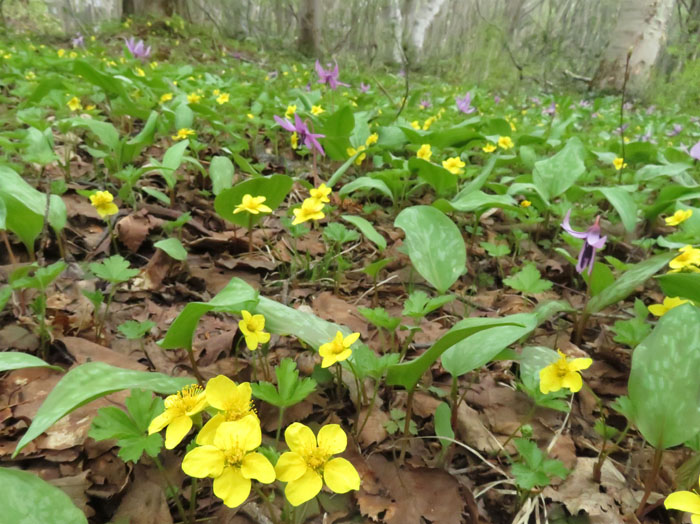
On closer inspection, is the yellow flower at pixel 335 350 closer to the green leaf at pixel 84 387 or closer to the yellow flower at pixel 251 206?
the green leaf at pixel 84 387

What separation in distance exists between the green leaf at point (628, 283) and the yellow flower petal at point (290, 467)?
110cm

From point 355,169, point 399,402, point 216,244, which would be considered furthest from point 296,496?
point 355,169

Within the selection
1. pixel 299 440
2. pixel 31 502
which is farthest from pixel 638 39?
pixel 31 502

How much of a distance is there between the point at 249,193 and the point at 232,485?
52.0 inches

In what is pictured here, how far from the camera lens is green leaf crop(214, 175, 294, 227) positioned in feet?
5.76

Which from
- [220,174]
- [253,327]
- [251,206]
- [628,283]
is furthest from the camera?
[220,174]

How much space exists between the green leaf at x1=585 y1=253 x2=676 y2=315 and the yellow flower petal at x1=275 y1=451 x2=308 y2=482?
110cm

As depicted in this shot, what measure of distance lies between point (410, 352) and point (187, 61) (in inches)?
298

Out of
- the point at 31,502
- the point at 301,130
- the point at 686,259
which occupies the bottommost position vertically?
the point at 31,502

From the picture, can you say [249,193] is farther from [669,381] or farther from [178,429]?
[669,381]

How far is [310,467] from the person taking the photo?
72 centimetres

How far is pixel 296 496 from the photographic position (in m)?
0.70

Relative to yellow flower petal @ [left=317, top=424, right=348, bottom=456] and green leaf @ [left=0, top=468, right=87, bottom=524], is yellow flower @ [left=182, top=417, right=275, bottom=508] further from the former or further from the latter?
green leaf @ [left=0, top=468, right=87, bottom=524]

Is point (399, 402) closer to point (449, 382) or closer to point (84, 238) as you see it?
point (449, 382)
